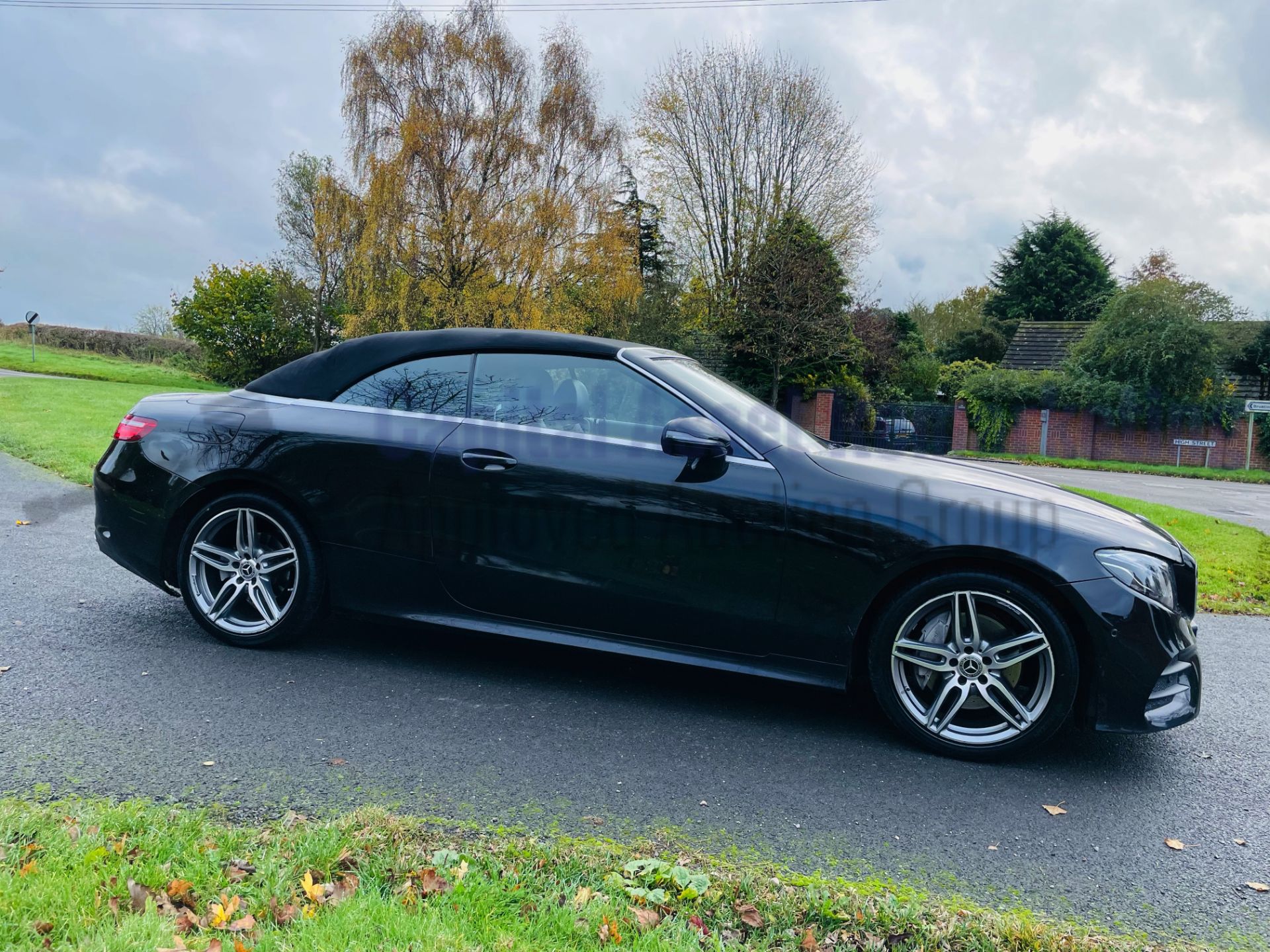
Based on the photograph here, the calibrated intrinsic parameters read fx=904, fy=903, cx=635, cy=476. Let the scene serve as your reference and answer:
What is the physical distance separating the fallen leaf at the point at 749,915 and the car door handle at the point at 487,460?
6.75 feet

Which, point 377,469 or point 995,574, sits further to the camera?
point 377,469

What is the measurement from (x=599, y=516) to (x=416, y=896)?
1.73 metres

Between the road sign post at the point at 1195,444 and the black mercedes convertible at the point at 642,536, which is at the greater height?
the road sign post at the point at 1195,444

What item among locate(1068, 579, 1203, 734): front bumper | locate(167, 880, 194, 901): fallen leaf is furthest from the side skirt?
locate(167, 880, 194, 901): fallen leaf

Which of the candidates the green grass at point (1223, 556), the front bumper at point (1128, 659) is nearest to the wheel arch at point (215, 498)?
the front bumper at point (1128, 659)

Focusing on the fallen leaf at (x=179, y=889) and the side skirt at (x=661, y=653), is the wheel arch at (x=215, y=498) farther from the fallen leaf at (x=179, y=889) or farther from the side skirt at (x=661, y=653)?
the fallen leaf at (x=179, y=889)

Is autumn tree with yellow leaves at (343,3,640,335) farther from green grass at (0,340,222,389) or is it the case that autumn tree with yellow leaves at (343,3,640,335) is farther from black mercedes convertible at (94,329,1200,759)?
black mercedes convertible at (94,329,1200,759)

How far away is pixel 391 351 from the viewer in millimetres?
4293

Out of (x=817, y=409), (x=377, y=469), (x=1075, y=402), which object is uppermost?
(x=1075, y=402)

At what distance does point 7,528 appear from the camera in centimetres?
673

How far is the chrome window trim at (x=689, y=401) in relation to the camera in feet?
12.3

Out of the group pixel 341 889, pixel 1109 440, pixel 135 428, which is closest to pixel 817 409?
pixel 1109 440

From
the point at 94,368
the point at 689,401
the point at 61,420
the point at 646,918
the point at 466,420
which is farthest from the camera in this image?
the point at 94,368

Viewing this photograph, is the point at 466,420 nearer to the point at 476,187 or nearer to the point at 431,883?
the point at 431,883
